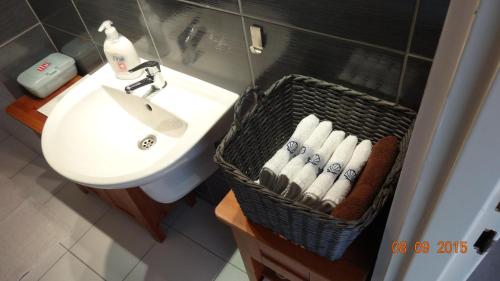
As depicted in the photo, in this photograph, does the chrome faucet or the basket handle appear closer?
the basket handle

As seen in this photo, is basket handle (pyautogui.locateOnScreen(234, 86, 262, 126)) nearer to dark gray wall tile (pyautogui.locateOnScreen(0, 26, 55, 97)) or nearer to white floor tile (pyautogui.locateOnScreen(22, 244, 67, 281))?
dark gray wall tile (pyautogui.locateOnScreen(0, 26, 55, 97))

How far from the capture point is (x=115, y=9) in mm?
1129

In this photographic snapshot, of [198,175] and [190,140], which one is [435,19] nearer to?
[190,140]

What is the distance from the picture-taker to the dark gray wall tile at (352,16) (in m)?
0.62

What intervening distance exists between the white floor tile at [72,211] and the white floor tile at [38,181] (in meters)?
0.05

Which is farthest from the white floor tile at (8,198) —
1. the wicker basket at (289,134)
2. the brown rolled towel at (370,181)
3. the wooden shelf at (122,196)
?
the brown rolled towel at (370,181)

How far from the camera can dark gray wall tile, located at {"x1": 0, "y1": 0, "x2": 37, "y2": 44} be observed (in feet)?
4.48

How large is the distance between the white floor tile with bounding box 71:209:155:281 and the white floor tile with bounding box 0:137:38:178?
2.37 feet

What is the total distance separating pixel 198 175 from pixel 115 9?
1.91 ft

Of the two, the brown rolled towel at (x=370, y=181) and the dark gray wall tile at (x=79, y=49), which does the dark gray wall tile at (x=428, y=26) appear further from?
the dark gray wall tile at (x=79, y=49)

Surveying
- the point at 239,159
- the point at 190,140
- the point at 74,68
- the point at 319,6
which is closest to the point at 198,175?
the point at 190,140

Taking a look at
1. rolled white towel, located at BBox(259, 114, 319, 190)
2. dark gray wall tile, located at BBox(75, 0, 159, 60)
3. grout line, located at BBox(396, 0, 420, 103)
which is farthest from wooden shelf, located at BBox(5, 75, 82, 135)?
grout line, located at BBox(396, 0, 420, 103)

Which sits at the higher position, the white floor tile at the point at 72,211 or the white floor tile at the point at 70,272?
the white floor tile at the point at 72,211
